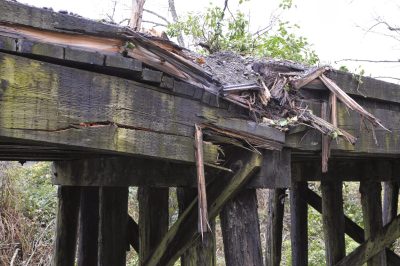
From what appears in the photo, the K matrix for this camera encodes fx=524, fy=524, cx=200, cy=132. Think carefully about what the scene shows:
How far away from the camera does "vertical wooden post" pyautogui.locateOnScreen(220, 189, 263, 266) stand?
2.76m

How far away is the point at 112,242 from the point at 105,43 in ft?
8.34

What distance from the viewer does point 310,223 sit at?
12945 millimetres

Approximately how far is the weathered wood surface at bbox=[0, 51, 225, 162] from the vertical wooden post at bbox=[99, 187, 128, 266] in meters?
2.00

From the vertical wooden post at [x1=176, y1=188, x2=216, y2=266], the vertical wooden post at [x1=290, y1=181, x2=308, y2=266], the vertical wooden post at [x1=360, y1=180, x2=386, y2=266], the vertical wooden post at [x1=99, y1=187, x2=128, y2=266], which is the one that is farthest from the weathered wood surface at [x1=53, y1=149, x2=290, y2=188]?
the vertical wooden post at [x1=290, y1=181, x2=308, y2=266]

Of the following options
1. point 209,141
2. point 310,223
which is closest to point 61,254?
point 209,141

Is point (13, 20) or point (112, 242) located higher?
point (13, 20)

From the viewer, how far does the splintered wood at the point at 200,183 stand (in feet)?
7.82

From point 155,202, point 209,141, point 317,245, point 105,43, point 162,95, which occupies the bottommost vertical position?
point 317,245

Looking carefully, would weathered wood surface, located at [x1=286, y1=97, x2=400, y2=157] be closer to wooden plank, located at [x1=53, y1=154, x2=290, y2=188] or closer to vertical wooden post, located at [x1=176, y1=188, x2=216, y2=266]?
wooden plank, located at [x1=53, y1=154, x2=290, y2=188]

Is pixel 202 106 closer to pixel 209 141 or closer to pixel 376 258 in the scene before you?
pixel 209 141

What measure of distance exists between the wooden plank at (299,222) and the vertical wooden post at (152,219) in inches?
87.0

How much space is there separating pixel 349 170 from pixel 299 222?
116 cm

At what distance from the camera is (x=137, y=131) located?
2209mm

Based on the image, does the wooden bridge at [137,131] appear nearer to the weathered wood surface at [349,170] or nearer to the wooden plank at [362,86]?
the wooden plank at [362,86]
